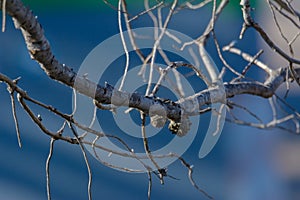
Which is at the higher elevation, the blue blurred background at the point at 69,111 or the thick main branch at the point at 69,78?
the blue blurred background at the point at 69,111

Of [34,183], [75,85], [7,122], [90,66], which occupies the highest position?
[7,122]

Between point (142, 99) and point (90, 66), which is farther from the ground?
point (90, 66)

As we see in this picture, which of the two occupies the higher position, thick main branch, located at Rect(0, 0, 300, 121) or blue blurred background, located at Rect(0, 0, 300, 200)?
blue blurred background, located at Rect(0, 0, 300, 200)

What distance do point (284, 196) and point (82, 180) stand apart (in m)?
1.03

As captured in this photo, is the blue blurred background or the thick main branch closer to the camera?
the thick main branch

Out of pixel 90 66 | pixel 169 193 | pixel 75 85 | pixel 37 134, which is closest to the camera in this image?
pixel 75 85

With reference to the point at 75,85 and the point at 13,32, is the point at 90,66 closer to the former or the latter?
the point at 75,85

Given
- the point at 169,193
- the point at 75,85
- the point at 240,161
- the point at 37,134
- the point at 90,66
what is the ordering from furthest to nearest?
1. the point at 240,161
2. the point at 169,193
3. the point at 37,134
4. the point at 90,66
5. the point at 75,85

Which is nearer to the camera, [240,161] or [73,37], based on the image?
[73,37]

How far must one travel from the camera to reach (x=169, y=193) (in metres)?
2.55

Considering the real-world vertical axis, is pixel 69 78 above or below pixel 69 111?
below

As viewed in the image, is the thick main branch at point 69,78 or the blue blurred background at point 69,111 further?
the blue blurred background at point 69,111

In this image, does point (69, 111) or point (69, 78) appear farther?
point (69, 111)

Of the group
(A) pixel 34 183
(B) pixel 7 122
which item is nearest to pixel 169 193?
(A) pixel 34 183
